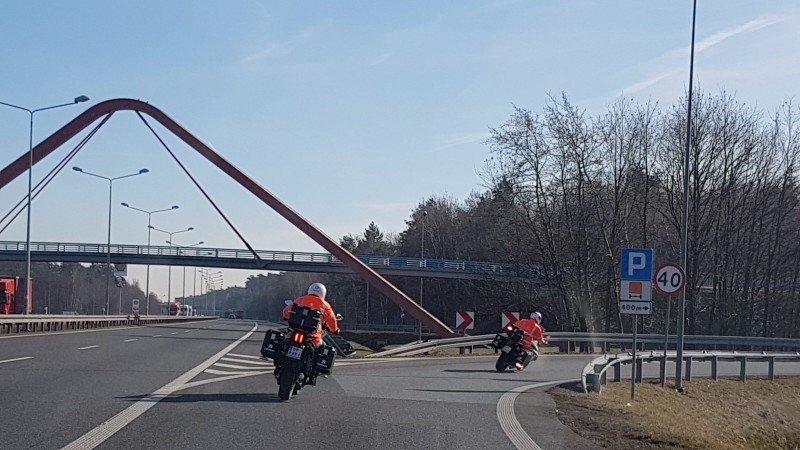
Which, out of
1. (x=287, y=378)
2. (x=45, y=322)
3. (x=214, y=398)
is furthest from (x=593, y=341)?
(x=214, y=398)

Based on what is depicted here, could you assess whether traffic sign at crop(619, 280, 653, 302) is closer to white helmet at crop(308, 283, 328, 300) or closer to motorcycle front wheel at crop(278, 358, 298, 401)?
white helmet at crop(308, 283, 328, 300)

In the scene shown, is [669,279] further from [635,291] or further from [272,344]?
[272,344]

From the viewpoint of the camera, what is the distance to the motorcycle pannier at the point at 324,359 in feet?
48.1

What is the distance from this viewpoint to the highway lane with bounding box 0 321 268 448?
10477mm

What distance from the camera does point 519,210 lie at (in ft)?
172

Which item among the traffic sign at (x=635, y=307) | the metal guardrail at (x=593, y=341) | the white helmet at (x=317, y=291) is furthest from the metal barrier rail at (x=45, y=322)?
the traffic sign at (x=635, y=307)

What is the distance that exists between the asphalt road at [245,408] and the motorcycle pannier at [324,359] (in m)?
0.53

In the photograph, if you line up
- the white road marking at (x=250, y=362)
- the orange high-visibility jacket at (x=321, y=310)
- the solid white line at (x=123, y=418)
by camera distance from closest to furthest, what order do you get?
the solid white line at (x=123, y=418) → the orange high-visibility jacket at (x=321, y=310) → the white road marking at (x=250, y=362)

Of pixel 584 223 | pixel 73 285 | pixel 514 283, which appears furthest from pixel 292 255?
pixel 73 285

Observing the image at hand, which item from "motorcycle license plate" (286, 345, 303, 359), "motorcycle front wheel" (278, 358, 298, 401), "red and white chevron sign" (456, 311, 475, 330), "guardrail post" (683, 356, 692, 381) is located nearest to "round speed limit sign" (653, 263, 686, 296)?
"guardrail post" (683, 356, 692, 381)

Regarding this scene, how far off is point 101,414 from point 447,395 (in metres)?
6.39

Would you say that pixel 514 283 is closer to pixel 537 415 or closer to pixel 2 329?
pixel 2 329

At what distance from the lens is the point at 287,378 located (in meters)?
14.0

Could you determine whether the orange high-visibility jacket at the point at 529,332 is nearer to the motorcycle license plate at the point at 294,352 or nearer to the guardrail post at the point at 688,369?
the guardrail post at the point at 688,369
